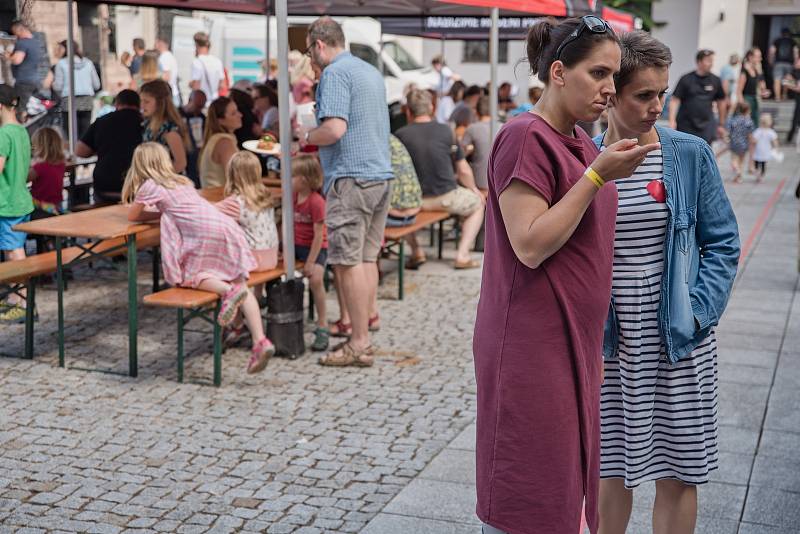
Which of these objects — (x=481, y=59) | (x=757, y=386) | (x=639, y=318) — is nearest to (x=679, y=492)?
(x=639, y=318)

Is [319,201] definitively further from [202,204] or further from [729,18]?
[729,18]

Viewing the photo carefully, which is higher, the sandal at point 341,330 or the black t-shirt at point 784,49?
the black t-shirt at point 784,49

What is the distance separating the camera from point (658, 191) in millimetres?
3232

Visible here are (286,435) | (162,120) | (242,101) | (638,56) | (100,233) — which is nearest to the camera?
(638,56)

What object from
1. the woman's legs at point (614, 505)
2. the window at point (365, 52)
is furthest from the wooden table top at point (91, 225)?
the window at point (365, 52)

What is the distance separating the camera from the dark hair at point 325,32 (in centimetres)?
650

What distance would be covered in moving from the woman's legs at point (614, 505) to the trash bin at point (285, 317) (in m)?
3.64

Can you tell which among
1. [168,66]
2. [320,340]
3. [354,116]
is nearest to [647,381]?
[354,116]

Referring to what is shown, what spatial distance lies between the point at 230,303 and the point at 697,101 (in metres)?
8.36

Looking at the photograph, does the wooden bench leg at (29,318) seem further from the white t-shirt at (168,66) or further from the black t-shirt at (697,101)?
the white t-shirt at (168,66)

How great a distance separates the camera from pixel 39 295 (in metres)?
8.59

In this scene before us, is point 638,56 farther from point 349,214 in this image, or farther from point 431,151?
point 431,151

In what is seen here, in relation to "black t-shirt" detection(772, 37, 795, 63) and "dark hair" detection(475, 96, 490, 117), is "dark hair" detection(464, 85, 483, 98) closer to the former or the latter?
"dark hair" detection(475, 96, 490, 117)

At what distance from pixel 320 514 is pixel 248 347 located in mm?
2858
